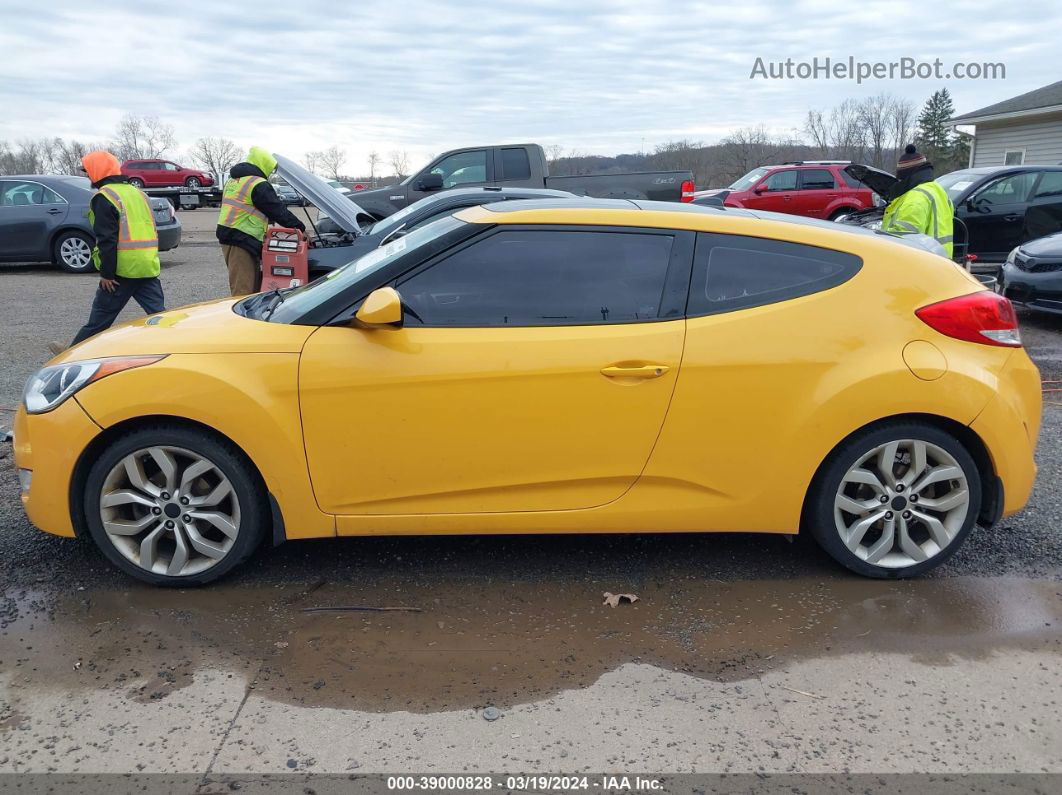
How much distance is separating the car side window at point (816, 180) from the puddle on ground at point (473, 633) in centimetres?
1717

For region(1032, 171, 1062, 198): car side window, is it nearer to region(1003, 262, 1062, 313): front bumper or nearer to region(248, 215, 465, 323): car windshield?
region(1003, 262, 1062, 313): front bumper

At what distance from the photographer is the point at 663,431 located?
11.5 feet

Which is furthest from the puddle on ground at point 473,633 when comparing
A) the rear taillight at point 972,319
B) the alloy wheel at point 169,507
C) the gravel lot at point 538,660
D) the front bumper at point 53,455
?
the rear taillight at point 972,319

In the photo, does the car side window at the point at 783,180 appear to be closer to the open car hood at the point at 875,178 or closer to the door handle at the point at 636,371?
the open car hood at the point at 875,178

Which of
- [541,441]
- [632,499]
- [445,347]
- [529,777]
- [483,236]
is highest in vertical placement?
[483,236]

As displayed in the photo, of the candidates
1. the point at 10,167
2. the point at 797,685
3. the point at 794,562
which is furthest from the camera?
the point at 10,167

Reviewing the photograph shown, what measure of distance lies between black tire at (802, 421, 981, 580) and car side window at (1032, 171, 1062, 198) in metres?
10.9

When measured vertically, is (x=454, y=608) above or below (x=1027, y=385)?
below

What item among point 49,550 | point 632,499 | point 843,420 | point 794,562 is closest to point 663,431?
point 632,499

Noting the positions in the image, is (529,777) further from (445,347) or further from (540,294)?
(540,294)

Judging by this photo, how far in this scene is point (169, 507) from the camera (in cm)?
358

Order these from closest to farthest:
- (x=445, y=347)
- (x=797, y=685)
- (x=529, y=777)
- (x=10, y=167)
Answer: (x=529, y=777)
(x=797, y=685)
(x=445, y=347)
(x=10, y=167)

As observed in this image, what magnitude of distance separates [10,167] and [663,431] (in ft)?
311

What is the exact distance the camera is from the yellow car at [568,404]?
347cm
